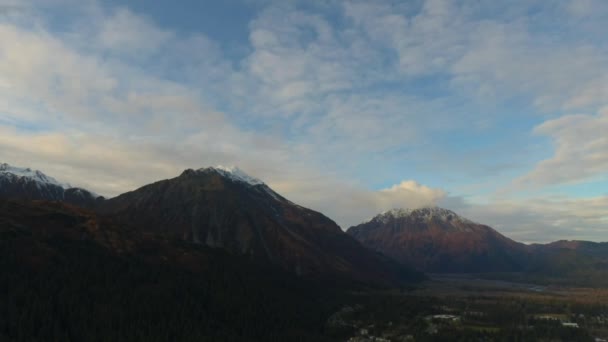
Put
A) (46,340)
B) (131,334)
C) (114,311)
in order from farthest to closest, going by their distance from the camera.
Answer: (114,311)
(131,334)
(46,340)

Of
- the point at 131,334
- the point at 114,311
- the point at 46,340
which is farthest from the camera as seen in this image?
the point at 114,311

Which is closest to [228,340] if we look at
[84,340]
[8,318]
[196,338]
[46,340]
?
[196,338]

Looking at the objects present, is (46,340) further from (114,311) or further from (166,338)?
(166,338)

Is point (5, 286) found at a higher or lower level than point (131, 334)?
higher

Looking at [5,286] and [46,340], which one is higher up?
[5,286]

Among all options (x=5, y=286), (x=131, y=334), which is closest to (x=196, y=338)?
(x=131, y=334)

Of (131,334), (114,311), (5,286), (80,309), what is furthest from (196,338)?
(5,286)

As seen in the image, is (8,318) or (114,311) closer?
(8,318)

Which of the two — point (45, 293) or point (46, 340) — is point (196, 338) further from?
point (45, 293)
